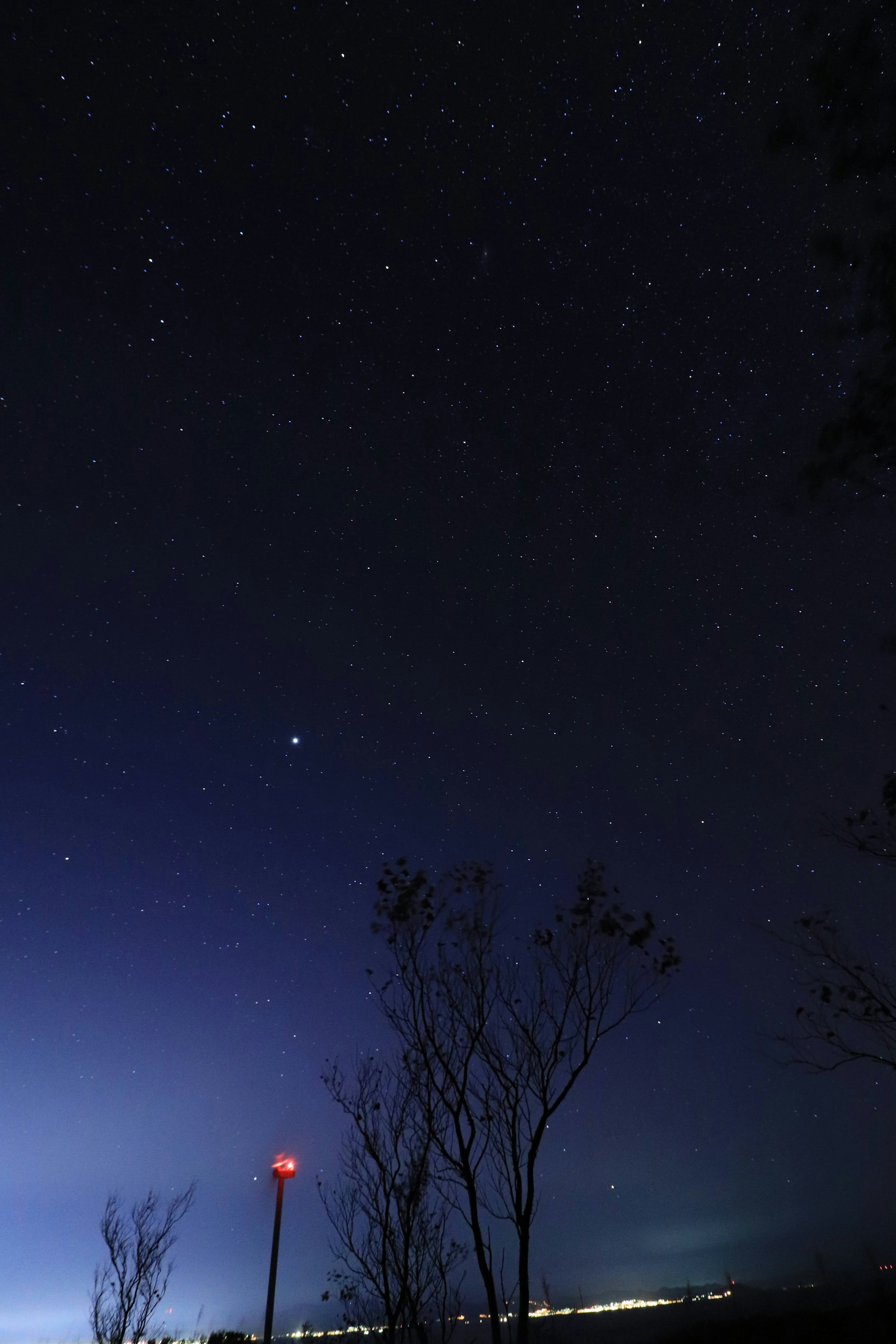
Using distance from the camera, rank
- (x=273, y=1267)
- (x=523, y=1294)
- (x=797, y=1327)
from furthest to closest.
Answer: (x=797, y=1327) < (x=273, y=1267) < (x=523, y=1294)

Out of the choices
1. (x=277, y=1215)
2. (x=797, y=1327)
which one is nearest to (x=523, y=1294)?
(x=277, y=1215)

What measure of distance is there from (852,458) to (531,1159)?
332 inches

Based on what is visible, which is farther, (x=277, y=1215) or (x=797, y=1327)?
(x=797, y=1327)

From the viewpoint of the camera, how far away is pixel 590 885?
35.0 feet

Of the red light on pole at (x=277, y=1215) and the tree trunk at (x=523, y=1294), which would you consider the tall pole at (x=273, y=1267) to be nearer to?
the red light on pole at (x=277, y=1215)

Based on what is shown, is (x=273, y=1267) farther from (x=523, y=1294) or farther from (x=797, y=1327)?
(x=797, y=1327)

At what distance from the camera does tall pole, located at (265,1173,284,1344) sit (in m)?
10.6

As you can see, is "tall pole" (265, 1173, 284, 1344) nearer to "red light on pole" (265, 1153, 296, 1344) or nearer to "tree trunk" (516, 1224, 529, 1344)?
"red light on pole" (265, 1153, 296, 1344)

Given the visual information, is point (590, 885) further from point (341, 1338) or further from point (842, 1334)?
point (842, 1334)

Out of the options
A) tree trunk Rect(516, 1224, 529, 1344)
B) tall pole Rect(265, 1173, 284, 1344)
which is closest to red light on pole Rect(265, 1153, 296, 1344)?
tall pole Rect(265, 1173, 284, 1344)

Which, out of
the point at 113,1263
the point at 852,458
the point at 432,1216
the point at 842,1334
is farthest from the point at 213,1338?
the point at 852,458

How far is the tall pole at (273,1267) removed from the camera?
1055 cm

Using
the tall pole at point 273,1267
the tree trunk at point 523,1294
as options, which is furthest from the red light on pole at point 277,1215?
the tree trunk at point 523,1294

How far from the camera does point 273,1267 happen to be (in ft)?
36.0
